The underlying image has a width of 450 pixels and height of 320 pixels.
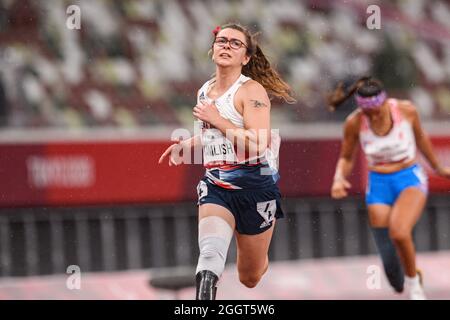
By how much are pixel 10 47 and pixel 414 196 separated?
600 cm

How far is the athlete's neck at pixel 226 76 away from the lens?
573 cm

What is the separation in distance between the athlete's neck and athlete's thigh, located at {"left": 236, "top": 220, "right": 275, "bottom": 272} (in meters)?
0.82

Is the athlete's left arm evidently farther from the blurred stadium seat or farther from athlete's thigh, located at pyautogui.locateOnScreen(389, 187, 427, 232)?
the blurred stadium seat

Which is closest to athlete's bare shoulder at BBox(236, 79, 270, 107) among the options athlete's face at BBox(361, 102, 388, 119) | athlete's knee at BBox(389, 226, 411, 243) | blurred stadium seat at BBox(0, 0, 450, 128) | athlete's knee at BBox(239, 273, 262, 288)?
athlete's knee at BBox(239, 273, 262, 288)

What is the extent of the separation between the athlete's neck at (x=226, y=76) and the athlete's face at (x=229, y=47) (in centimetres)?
6

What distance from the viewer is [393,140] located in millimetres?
7207

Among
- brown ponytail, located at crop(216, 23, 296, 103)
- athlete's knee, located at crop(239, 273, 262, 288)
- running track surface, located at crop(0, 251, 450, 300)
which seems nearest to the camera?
brown ponytail, located at crop(216, 23, 296, 103)

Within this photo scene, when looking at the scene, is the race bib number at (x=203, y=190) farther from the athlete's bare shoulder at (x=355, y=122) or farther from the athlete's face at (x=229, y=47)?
the athlete's bare shoulder at (x=355, y=122)

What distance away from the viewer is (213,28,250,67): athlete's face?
5609mm

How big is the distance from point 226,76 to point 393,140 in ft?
6.02

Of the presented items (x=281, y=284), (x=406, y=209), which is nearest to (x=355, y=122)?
(x=406, y=209)

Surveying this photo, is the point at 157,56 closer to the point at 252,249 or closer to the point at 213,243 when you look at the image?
the point at 252,249

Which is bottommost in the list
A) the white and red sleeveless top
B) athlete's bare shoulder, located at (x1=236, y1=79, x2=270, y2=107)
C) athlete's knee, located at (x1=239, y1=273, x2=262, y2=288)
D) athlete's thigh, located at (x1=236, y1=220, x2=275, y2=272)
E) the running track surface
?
the running track surface

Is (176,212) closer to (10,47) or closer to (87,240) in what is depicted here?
(87,240)
